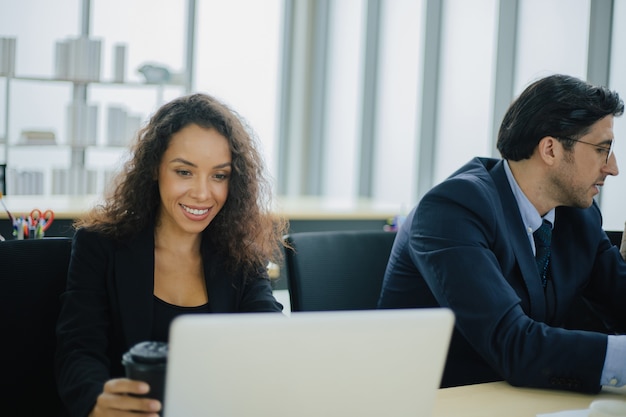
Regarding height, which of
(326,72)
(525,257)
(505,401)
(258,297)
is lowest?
(505,401)

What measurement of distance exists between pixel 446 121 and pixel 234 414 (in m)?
3.77

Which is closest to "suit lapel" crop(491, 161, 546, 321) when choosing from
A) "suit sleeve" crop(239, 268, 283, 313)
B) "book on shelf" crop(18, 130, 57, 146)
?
"suit sleeve" crop(239, 268, 283, 313)

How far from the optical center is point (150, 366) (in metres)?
0.91

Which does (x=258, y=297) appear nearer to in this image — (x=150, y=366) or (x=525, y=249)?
(x=525, y=249)

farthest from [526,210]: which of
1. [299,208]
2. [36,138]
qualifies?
[36,138]

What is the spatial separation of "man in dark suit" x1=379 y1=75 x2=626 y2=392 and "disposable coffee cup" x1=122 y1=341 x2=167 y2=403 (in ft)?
2.70

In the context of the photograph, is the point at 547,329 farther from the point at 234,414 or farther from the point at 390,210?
the point at 390,210

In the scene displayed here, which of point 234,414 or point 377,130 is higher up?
point 377,130

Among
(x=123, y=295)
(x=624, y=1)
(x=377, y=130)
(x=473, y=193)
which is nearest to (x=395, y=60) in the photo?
(x=377, y=130)

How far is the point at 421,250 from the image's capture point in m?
1.72

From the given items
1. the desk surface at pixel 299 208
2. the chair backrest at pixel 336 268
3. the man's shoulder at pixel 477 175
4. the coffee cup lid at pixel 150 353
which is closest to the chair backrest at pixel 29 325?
the chair backrest at pixel 336 268

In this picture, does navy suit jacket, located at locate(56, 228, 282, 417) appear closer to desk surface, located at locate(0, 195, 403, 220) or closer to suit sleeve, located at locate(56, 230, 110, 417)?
suit sleeve, located at locate(56, 230, 110, 417)

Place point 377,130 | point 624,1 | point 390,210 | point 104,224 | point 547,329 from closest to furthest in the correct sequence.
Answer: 1. point 547,329
2. point 104,224
3. point 624,1
4. point 390,210
5. point 377,130

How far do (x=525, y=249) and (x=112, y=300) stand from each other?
0.95 meters
